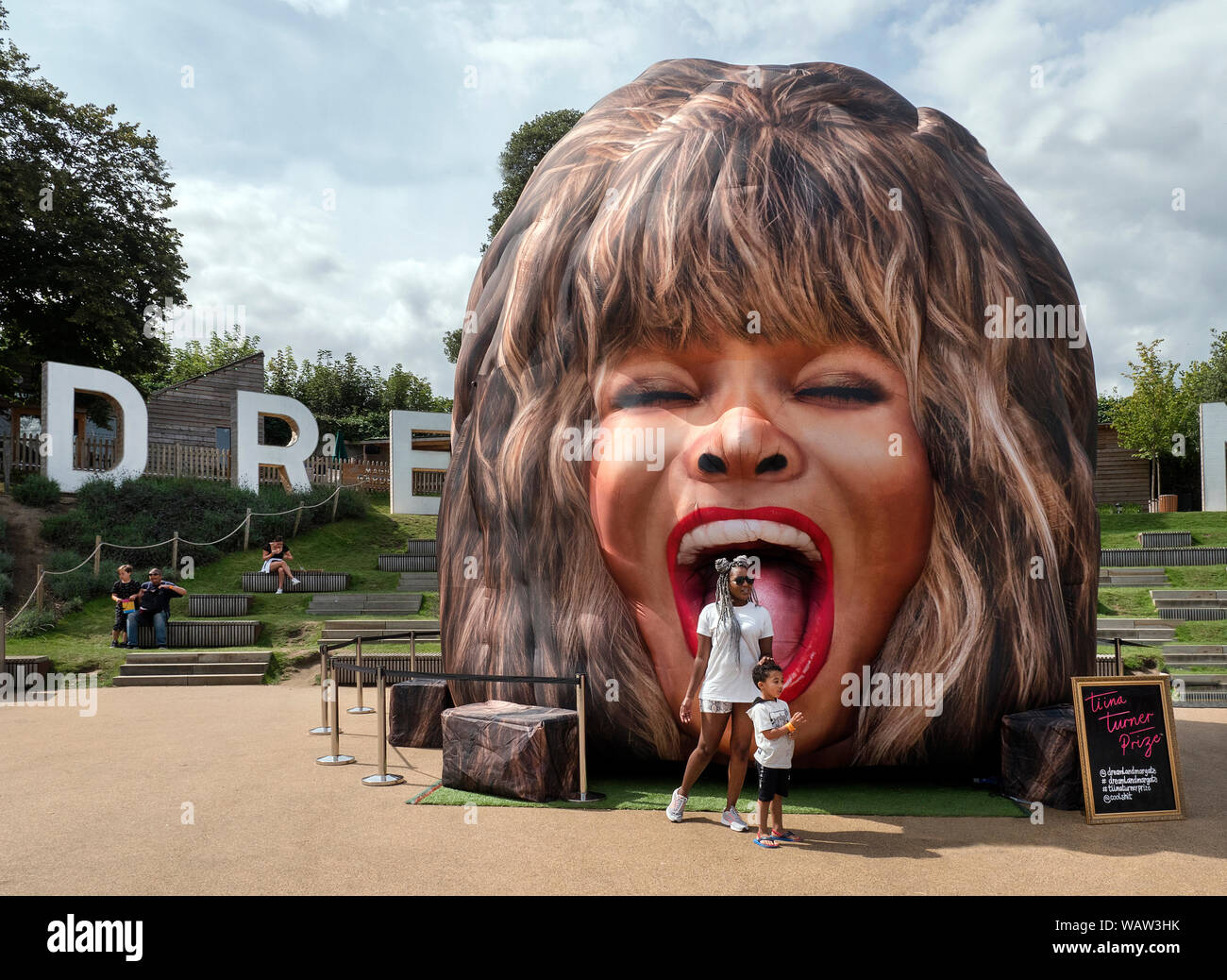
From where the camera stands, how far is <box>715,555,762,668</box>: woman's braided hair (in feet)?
18.2

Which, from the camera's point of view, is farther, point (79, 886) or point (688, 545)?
point (688, 545)

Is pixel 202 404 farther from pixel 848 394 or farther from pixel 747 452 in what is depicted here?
pixel 848 394

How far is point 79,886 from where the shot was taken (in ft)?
14.9

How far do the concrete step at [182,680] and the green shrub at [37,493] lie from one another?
8.85 metres

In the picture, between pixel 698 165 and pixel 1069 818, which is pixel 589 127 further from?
pixel 1069 818

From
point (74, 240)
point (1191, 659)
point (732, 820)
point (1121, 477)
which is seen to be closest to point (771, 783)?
point (732, 820)

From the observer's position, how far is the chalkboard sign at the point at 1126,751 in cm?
583

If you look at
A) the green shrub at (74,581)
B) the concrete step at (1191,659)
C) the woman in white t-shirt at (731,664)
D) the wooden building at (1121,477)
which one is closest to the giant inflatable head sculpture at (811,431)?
the woman in white t-shirt at (731,664)

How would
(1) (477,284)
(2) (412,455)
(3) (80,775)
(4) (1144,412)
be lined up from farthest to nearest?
(4) (1144,412), (2) (412,455), (1) (477,284), (3) (80,775)

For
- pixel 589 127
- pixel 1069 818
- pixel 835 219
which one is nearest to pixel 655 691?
pixel 1069 818

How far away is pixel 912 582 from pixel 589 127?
435cm

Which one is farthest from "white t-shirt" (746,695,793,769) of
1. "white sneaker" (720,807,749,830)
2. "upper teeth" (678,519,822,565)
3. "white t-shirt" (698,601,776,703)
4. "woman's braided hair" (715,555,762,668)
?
"upper teeth" (678,519,822,565)

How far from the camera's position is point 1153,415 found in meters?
31.8

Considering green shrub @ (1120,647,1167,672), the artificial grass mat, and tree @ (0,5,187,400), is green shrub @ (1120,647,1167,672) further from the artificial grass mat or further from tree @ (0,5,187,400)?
tree @ (0,5,187,400)
